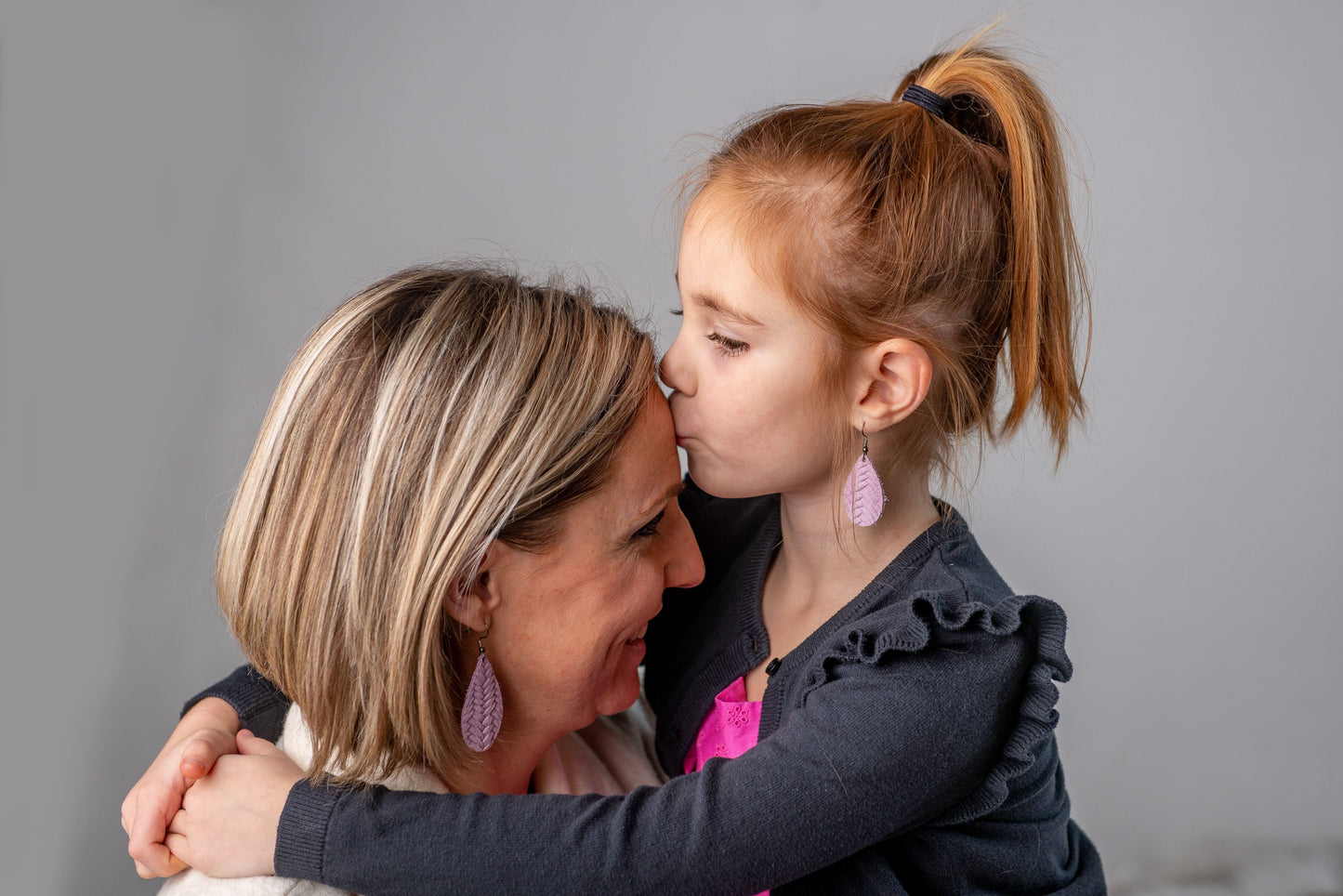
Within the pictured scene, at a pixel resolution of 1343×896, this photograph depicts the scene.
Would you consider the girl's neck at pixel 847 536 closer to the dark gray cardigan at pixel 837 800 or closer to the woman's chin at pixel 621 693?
the dark gray cardigan at pixel 837 800

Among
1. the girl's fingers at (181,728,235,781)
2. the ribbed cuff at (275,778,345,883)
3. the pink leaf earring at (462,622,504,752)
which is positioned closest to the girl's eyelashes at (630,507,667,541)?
the pink leaf earring at (462,622,504,752)

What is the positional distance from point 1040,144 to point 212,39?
1601 millimetres

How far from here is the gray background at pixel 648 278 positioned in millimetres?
2150

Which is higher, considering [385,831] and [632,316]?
[632,316]

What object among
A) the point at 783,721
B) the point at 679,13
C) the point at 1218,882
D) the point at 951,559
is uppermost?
the point at 679,13

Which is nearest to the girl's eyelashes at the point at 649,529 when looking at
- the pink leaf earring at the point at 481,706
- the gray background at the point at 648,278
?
the pink leaf earring at the point at 481,706

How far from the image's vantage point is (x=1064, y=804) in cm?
187

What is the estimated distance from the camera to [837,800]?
1495 mm

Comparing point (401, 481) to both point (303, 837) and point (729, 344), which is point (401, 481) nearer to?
point (303, 837)

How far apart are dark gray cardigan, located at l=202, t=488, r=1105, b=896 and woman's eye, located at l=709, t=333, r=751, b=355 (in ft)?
1.33

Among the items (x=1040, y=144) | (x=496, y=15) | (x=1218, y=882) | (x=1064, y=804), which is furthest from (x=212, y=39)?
Result: (x=1218, y=882)

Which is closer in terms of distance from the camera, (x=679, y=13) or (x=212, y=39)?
(x=212, y=39)

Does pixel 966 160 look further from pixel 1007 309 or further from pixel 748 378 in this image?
pixel 748 378

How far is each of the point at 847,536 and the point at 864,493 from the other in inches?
4.9
